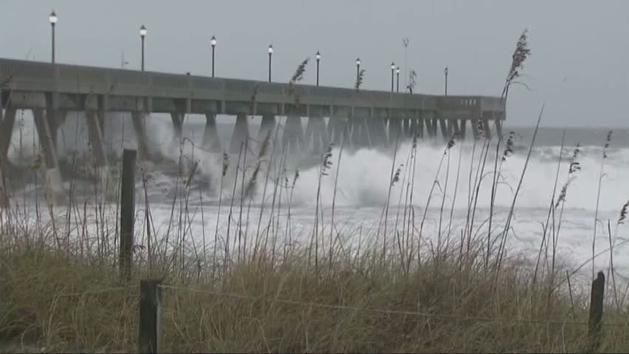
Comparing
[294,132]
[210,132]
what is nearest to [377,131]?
[294,132]

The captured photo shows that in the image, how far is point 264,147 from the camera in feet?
19.0

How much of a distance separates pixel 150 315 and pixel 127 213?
1787 millimetres

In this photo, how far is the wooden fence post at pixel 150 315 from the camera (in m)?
3.81

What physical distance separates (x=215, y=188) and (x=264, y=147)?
1633 cm

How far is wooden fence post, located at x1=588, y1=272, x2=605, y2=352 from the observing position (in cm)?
403

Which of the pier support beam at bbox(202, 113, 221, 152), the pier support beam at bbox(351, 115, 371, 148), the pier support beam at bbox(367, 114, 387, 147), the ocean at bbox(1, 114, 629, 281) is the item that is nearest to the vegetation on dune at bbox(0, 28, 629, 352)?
the ocean at bbox(1, 114, 629, 281)

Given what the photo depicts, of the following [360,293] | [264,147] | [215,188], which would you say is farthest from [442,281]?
[215,188]

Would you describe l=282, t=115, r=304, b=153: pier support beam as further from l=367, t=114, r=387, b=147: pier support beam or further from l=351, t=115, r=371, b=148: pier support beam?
l=367, t=114, r=387, b=147: pier support beam

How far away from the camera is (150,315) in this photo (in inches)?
152

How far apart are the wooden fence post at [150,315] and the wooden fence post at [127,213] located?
146cm

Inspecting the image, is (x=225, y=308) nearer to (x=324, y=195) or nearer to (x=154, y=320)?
(x=154, y=320)

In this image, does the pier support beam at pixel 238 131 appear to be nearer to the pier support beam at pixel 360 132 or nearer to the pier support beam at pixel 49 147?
the pier support beam at pixel 360 132

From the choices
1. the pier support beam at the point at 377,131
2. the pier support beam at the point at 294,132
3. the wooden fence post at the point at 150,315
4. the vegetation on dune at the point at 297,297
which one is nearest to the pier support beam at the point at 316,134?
the pier support beam at the point at 294,132

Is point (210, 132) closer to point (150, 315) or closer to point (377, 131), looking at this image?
point (377, 131)
